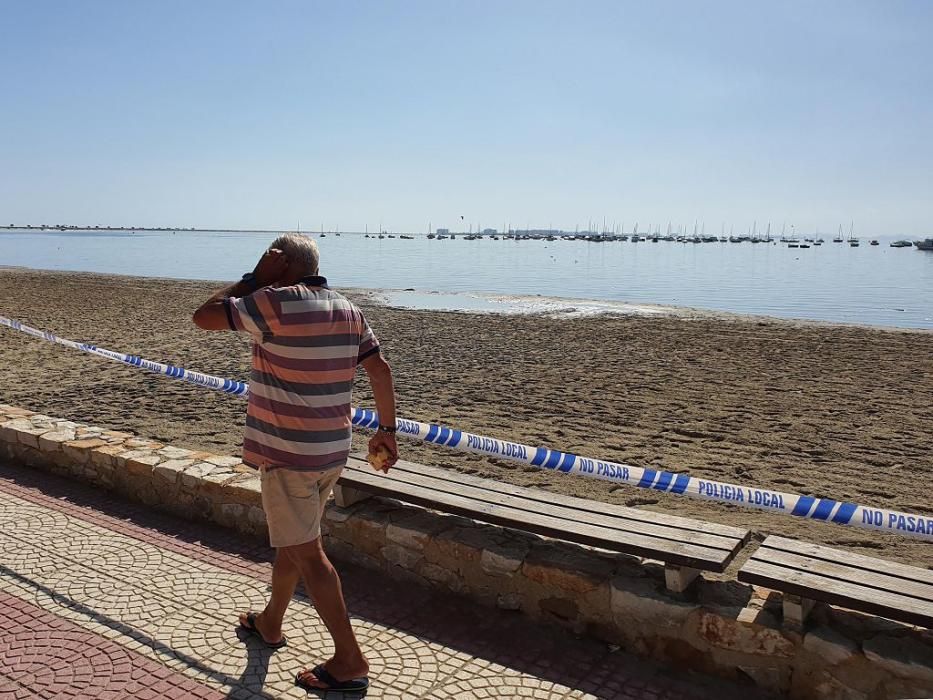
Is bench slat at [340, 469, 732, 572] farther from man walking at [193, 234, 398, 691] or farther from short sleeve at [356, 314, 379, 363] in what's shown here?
short sleeve at [356, 314, 379, 363]

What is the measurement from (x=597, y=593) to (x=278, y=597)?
57.0 inches

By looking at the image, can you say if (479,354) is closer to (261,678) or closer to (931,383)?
(931,383)

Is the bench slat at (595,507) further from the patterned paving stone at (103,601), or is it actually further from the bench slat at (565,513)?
the patterned paving stone at (103,601)

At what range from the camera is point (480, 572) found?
3941 millimetres

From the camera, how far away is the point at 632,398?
10055 millimetres

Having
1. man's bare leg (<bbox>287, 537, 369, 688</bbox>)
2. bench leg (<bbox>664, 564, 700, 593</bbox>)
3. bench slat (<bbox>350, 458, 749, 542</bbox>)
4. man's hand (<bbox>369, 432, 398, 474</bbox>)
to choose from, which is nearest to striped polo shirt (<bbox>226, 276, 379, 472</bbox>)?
man's hand (<bbox>369, 432, 398, 474</bbox>)

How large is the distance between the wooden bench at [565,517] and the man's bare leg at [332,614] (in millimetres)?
998

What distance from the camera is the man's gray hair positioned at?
3021 millimetres

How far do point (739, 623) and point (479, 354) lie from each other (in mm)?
10857

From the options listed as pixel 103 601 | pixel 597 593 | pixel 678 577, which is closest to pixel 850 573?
pixel 678 577

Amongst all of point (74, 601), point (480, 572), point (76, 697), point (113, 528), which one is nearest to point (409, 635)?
point (480, 572)

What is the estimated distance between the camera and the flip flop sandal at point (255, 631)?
11.2ft

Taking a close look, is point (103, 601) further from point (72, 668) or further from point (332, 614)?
point (332, 614)

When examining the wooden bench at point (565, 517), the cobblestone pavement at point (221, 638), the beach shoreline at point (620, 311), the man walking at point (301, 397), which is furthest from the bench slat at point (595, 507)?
the beach shoreline at point (620, 311)
